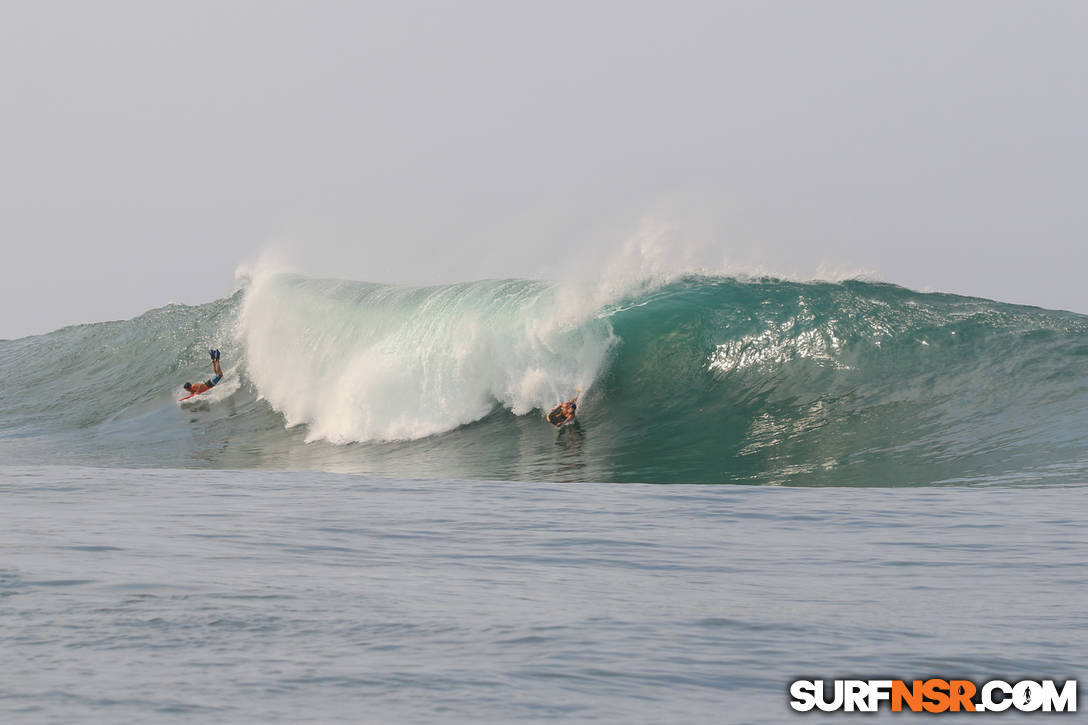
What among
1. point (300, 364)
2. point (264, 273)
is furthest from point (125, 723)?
point (264, 273)

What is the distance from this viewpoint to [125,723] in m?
3.31

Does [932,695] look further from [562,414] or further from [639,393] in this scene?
[639,393]

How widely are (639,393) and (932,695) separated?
11242mm

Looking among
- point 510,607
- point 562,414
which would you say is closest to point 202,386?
point 562,414

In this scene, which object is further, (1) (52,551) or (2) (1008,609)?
(1) (52,551)

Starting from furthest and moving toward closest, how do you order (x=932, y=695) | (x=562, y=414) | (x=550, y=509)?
1. (x=562, y=414)
2. (x=550, y=509)
3. (x=932, y=695)

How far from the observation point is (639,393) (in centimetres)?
1486

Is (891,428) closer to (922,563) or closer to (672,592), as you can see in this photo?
(922,563)

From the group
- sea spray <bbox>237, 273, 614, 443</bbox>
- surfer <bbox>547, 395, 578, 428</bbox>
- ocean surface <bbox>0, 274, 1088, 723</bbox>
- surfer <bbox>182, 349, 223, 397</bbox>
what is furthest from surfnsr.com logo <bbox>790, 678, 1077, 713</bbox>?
surfer <bbox>182, 349, 223, 397</bbox>

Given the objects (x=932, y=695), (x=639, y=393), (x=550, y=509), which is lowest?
(x=932, y=695)

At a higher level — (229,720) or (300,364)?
(300,364)

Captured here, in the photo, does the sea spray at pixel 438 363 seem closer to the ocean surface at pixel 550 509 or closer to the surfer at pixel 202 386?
the ocean surface at pixel 550 509

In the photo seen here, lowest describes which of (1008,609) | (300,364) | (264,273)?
(1008,609)

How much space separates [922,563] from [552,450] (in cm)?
728
